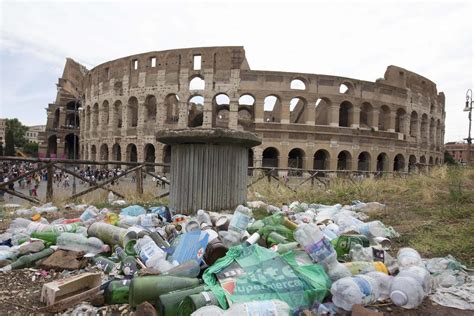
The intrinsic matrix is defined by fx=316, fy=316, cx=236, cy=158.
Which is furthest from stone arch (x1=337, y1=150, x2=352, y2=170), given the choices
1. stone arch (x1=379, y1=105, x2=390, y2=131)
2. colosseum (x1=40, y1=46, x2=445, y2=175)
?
stone arch (x1=379, y1=105, x2=390, y2=131)

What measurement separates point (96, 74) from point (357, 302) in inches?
1312

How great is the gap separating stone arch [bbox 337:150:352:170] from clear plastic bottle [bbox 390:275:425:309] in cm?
2515

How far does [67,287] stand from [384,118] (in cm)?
3047

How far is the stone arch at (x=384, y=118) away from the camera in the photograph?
27.8 m

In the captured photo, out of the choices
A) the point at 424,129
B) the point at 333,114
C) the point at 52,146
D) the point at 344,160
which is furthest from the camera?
the point at 52,146

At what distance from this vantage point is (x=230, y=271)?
223 cm

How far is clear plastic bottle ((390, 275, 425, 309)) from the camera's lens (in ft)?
6.53

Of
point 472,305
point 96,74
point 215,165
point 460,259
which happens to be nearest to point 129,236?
point 215,165

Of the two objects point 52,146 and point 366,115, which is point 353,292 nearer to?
point 366,115

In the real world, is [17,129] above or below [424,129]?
above

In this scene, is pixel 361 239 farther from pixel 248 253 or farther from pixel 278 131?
pixel 278 131

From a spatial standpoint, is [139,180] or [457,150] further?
[457,150]

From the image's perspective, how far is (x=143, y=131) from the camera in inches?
1045

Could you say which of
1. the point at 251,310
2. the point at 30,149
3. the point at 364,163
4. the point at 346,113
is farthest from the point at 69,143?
the point at 251,310
